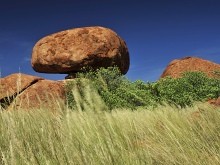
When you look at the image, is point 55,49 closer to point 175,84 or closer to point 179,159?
point 175,84

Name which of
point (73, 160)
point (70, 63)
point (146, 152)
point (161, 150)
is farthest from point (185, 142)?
point (70, 63)

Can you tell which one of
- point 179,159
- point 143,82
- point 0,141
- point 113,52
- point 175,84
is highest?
point 113,52

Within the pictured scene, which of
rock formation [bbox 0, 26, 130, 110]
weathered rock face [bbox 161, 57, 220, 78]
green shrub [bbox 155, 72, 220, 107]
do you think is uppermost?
rock formation [bbox 0, 26, 130, 110]

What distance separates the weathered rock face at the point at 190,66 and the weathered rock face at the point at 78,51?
4.71 m

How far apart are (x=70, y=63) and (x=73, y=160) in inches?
1407

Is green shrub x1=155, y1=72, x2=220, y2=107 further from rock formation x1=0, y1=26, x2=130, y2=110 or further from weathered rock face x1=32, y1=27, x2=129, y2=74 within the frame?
weathered rock face x1=32, y1=27, x2=129, y2=74

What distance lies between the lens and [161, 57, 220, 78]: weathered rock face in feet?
131

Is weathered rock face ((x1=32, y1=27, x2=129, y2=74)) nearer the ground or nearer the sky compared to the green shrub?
nearer the sky

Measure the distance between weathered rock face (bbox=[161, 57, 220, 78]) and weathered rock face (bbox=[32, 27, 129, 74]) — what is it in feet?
15.5

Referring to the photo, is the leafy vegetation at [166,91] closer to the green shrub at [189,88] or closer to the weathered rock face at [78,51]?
the green shrub at [189,88]

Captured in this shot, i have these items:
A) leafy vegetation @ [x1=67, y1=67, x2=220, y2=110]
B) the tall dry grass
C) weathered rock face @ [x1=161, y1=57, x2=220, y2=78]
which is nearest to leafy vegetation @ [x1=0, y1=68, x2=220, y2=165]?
the tall dry grass

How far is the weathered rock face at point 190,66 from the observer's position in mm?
40000

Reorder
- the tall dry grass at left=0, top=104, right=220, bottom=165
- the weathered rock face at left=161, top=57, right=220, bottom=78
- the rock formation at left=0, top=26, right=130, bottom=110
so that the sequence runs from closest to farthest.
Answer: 1. the tall dry grass at left=0, top=104, right=220, bottom=165
2. the rock formation at left=0, top=26, right=130, bottom=110
3. the weathered rock face at left=161, top=57, right=220, bottom=78

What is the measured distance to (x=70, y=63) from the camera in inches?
1549
